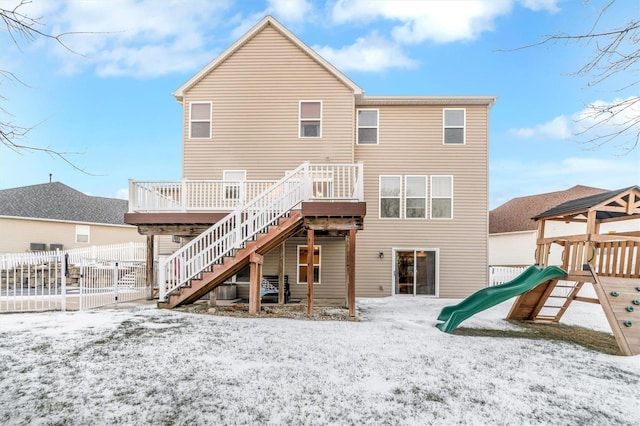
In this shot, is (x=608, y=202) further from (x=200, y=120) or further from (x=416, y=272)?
(x=200, y=120)

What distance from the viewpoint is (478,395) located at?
166 inches

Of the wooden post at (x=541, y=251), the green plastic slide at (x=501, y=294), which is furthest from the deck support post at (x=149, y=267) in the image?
the wooden post at (x=541, y=251)

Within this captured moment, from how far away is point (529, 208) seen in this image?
21266 mm

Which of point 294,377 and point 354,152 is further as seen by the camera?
point 354,152

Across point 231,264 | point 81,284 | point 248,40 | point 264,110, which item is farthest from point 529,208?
A: point 81,284

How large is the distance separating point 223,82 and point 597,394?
13082mm

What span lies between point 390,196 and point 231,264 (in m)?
6.97

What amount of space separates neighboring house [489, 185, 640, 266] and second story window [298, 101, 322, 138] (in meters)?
13.4

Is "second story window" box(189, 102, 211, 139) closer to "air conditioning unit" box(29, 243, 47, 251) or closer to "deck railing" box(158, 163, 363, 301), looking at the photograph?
"deck railing" box(158, 163, 363, 301)

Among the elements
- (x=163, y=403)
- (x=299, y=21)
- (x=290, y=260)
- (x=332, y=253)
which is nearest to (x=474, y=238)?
(x=332, y=253)

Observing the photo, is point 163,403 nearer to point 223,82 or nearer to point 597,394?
point 597,394

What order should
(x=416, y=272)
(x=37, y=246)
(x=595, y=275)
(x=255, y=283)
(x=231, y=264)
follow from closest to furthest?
(x=595, y=275)
(x=231, y=264)
(x=255, y=283)
(x=416, y=272)
(x=37, y=246)

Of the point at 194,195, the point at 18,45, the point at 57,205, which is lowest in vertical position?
the point at 194,195

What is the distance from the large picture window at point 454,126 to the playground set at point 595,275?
5485mm
